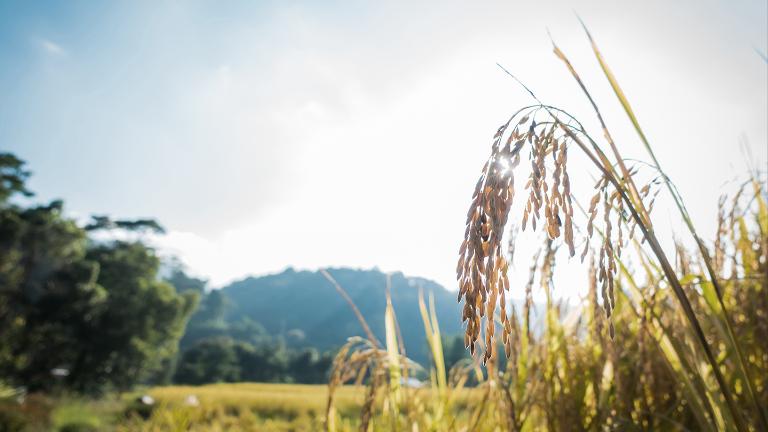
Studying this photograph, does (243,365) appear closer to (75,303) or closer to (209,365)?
(209,365)

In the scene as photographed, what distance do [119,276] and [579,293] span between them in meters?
35.8

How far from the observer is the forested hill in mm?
116000

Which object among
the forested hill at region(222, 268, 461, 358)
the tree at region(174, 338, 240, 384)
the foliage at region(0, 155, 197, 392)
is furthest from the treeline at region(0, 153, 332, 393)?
the forested hill at region(222, 268, 461, 358)

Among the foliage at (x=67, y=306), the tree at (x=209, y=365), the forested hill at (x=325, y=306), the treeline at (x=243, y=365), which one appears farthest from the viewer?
the forested hill at (x=325, y=306)

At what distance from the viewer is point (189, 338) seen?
300ft

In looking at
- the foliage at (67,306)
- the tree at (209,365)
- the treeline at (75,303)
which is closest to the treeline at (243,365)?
the tree at (209,365)

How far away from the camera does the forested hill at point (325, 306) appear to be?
116000 millimetres

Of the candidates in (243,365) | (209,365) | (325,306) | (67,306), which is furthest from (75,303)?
(325,306)

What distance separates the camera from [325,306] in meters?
138

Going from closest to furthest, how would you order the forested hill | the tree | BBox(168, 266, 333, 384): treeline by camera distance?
1. the tree
2. BBox(168, 266, 333, 384): treeline
3. the forested hill

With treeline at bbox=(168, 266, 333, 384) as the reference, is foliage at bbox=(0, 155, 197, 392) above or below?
above

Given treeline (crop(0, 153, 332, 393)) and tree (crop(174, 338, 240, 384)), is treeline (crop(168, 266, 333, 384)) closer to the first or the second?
tree (crop(174, 338, 240, 384))

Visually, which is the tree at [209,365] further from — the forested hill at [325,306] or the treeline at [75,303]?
the forested hill at [325,306]

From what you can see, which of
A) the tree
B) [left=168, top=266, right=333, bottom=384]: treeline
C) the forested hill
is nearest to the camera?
the tree
